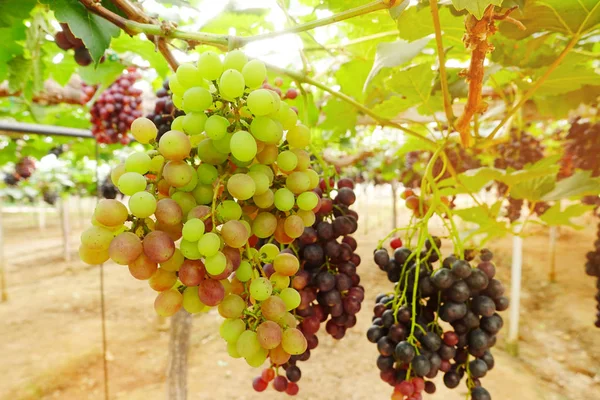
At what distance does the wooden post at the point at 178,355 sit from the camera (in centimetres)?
234

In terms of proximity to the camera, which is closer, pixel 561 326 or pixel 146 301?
pixel 561 326

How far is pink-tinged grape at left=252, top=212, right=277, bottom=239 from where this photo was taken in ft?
2.02

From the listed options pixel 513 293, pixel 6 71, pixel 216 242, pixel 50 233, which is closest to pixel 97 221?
pixel 216 242

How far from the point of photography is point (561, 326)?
5.66 meters

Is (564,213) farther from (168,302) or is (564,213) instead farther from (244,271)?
(168,302)

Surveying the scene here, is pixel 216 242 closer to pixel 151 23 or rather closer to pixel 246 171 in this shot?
pixel 246 171

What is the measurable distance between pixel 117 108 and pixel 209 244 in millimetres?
1800

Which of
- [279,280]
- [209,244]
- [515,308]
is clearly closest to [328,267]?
[279,280]

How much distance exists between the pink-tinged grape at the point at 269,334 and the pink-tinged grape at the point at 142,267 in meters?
0.18

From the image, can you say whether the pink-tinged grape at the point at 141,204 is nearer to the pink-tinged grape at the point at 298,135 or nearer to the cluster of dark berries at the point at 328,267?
the pink-tinged grape at the point at 298,135

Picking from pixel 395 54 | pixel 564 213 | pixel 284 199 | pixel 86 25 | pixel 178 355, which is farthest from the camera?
pixel 178 355

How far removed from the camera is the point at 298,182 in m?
0.62

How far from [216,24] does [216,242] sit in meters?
1.13

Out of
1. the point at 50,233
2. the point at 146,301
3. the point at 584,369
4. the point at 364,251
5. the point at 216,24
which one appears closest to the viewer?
the point at 216,24
